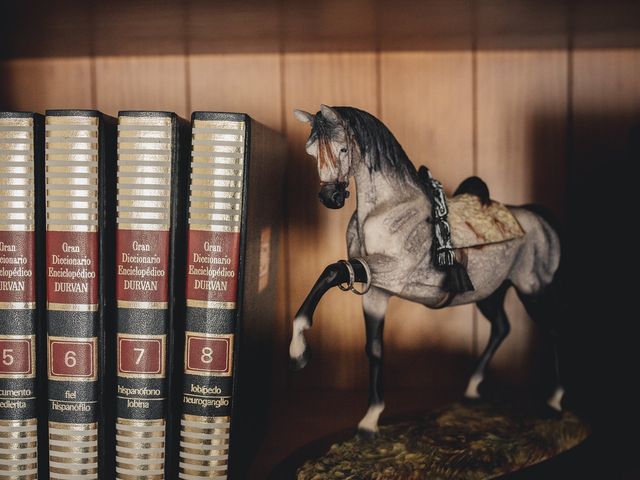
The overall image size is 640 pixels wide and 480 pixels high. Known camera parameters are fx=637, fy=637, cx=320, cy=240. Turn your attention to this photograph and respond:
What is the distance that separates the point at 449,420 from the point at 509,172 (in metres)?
0.34

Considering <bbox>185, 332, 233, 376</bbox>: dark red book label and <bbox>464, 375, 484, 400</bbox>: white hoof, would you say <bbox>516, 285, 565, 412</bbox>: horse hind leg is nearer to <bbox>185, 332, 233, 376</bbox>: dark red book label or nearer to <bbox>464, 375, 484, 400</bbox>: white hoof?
<bbox>464, 375, 484, 400</bbox>: white hoof

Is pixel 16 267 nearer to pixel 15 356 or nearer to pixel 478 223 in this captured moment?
pixel 15 356

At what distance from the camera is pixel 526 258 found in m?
0.66

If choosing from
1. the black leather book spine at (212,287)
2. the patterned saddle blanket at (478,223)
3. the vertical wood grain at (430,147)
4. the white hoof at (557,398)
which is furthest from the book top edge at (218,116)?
the white hoof at (557,398)

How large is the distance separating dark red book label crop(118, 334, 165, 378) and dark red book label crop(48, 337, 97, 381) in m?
0.02

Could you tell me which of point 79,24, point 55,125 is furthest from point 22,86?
point 55,125

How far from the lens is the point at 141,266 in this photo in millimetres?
523

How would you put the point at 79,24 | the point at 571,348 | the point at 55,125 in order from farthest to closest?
the point at 571,348 → the point at 79,24 → the point at 55,125

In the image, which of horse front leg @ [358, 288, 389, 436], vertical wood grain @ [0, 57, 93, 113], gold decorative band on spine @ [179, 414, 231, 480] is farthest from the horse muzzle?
vertical wood grain @ [0, 57, 93, 113]

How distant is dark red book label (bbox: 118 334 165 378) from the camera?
528mm

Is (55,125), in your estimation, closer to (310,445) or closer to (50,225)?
(50,225)

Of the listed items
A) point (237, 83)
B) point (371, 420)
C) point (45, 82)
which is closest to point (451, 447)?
point (371, 420)

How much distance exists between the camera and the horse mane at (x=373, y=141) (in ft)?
1.74

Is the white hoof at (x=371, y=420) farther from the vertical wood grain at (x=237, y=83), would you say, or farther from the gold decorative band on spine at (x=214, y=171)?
the vertical wood grain at (x=237, y=83)
